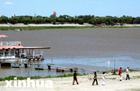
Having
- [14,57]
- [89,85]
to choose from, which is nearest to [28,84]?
[89,85]

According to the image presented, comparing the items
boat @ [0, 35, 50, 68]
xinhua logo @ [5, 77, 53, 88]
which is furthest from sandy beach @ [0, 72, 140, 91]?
boat @ [0, 35, 50, 68]

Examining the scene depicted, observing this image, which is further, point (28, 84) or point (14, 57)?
point (14, 57)

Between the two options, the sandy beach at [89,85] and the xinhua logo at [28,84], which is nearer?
the sandy beach at [89,85]

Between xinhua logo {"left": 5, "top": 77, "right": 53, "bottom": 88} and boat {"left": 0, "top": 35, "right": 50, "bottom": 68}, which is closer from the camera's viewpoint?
xinhua logo {"left": 5, "top": 77, "right": 53, "bottom": 88}

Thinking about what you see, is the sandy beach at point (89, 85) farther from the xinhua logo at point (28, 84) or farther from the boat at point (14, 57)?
the boat at point (14, 57)

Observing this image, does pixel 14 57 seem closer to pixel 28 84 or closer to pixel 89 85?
pixel 28 84

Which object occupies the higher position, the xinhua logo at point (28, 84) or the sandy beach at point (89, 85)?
the xinhua logo at point (28, 84)

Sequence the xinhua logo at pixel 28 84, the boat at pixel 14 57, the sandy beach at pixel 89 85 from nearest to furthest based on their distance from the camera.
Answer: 1. the sandy beach at pixel 89 85
2. the xinhua logo at pixel 28 84
3. the boat at pixel 14 57

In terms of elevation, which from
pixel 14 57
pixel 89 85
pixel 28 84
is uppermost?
pixel 28 84

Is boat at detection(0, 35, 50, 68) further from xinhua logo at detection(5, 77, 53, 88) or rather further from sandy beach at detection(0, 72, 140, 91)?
xinhua logo at detection(5, 77, 53, 88)

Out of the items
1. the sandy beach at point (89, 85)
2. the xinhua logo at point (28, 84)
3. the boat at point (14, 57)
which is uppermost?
the xinhua logo at point (28, 84)

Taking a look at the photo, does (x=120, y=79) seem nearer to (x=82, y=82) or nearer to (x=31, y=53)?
(x=82, y=82)

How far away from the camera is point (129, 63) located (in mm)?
74438

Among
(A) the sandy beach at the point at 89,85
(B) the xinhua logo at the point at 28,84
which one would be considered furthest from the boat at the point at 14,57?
(B) the xinhua logo at the point at 28,84
